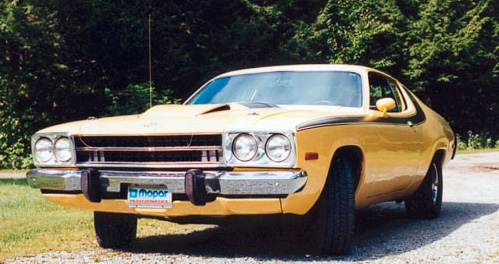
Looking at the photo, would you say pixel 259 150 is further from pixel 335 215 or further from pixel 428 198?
pixel 428 198

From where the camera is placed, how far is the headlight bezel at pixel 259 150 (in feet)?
14.9

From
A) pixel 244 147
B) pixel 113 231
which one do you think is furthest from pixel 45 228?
pixel 244 147

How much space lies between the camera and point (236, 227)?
23.0 feet

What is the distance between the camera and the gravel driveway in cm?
511

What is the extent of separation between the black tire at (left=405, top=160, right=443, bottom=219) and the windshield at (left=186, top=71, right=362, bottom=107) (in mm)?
1795

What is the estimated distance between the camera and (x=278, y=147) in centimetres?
458

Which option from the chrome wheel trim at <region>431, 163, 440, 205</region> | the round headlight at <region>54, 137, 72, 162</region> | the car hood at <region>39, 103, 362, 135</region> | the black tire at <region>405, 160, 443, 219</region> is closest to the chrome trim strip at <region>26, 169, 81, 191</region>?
the round headlight at <region>54, 137, 72, 162</region>

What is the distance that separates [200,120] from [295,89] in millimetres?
1414

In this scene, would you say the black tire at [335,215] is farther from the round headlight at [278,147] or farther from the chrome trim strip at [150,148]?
the chrome trim strip at [150,148]

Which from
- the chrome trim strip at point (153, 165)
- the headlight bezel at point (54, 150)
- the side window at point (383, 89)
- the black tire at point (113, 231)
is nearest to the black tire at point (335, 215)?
the chrome trim strip at point (153, 165)

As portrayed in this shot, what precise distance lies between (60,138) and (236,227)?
2.34 m

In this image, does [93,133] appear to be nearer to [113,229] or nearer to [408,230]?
[113,229]

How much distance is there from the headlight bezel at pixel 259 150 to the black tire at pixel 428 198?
10.5 ft

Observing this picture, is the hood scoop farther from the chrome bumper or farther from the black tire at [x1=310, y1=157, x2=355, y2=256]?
the black tire at [x1=310, y1=157, x2=355, y2=256]
